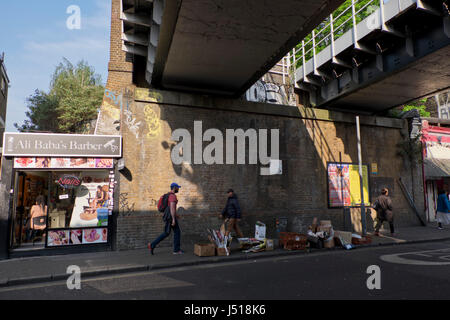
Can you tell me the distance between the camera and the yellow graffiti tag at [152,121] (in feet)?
36.3

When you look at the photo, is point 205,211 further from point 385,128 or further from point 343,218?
point 385,128

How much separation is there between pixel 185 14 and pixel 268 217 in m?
8.21

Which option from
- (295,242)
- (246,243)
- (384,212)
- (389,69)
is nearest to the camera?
(246,243)

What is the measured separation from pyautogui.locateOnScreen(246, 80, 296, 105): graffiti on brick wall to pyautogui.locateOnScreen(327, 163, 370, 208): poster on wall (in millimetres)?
3715

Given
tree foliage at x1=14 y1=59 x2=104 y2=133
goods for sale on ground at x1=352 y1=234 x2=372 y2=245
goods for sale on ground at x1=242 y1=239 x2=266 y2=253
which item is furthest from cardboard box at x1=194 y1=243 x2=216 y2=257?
tree foliage at x1=14 y1=59 x2=104 y2=133

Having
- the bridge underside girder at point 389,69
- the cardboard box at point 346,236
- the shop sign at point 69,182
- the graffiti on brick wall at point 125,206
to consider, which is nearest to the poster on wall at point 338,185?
the bridge underside girder at point 389,69

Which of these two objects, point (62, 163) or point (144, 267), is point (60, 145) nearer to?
point (62, 163)

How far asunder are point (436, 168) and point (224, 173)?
1358cm

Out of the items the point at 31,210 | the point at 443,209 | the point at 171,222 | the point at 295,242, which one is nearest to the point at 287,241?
the point at 295,242

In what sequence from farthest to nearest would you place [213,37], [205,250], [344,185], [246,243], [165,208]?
[344,185] < [246,243] < [165,208] < [205,250] < [213,37]

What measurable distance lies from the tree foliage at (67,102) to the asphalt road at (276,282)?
75.1ft

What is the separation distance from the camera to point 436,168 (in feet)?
58.1

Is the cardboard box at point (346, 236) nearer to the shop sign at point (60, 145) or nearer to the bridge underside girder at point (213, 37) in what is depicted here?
the bridge underside girder at point (213, 37)
